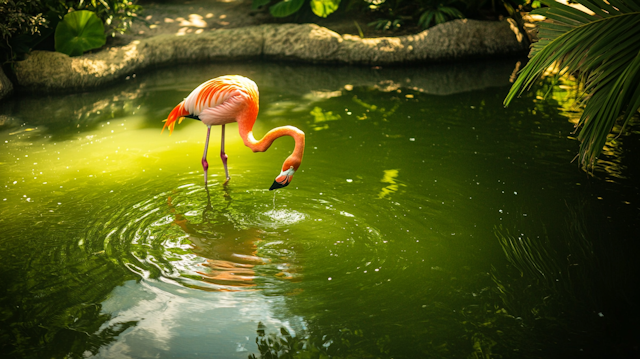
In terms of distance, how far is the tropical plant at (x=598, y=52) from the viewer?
102 inches

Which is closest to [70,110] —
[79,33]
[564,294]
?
[79,33]

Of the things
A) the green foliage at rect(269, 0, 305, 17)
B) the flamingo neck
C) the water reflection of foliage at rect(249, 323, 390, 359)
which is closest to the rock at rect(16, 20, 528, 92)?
the green foliage at rect(269, 0, 305, 17)

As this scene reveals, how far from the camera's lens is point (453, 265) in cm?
343

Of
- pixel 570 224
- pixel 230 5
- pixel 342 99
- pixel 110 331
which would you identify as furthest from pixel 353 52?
pixel 110 331

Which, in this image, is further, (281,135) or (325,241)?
(281,135)

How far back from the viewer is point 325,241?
12.2 ft

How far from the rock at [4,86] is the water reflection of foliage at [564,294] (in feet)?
21.6

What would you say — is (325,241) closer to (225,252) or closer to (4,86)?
(225,252)

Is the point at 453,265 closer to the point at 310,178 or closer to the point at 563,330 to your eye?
the point at 563,330

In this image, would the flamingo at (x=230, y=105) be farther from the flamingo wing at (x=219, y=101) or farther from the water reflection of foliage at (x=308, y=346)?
the water reflection of foliage at (x=308, y=346)

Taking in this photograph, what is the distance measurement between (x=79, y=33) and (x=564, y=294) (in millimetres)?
7510

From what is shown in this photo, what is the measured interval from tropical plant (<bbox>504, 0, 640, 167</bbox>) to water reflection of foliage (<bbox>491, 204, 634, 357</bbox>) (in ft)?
2.69

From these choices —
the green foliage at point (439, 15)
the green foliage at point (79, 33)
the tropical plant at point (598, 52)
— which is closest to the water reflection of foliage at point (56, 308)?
the tropical plant at point (598, 52)

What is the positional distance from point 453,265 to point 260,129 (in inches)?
128
